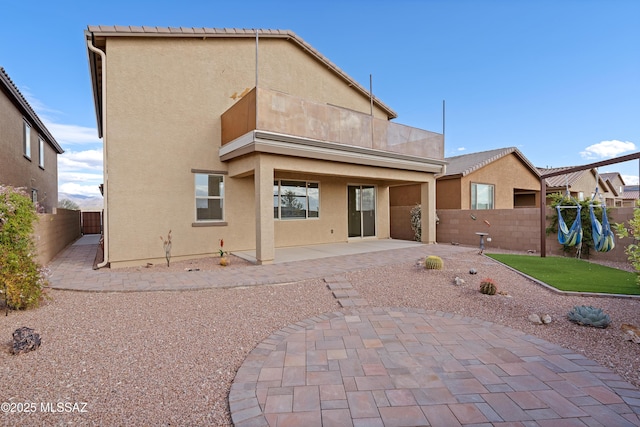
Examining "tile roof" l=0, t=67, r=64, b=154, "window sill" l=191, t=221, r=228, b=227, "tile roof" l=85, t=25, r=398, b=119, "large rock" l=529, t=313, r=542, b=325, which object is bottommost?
"large rock" l=529, t=313, r=542, b=325

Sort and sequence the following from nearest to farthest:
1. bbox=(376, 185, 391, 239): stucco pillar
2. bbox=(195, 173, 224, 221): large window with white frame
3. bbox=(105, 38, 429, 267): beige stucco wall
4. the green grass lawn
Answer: the green grass lawn < bbox=(105, 38, 429, 267): beige stucco wall < bbox=(195, 173, 224, 221): large window with white frame < bbox=(376, 185, 391, 239): stucco pillar

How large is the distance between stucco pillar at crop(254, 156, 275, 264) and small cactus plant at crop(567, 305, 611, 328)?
6533mm

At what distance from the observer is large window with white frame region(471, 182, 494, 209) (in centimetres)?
1688

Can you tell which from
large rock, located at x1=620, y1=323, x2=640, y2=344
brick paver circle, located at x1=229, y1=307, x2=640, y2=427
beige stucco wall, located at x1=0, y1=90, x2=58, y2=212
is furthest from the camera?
beige stucco wall, located at x1=0, y1=90, x2=58, y2=212

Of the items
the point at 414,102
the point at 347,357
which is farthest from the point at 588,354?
the point at 414,102

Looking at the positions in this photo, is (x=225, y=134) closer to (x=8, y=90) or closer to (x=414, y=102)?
(x=8, y=90)

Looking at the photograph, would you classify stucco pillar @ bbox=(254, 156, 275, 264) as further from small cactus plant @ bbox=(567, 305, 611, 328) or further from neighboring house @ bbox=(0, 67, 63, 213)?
neighboring house @ bbox=(0, 67, 63, 213)

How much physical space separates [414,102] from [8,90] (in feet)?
61.7

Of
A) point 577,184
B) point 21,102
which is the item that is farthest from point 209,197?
point 577,184

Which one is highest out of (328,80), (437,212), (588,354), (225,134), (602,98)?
(328,80)

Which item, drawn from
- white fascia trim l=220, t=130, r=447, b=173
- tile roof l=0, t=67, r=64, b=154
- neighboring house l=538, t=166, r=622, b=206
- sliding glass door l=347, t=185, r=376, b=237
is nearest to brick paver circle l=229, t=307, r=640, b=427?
white fascia trim l=220, t=130, r=447, b=173

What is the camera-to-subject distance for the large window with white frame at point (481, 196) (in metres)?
16.9

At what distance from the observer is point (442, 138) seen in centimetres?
1280

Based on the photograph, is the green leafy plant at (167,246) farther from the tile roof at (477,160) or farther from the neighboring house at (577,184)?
the neighboring house at (577,184)
